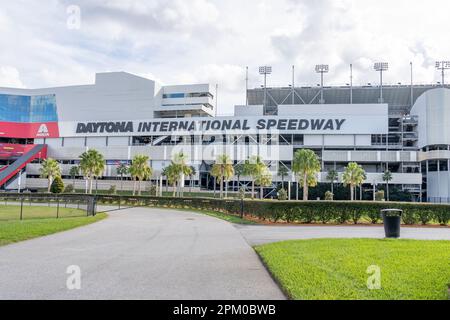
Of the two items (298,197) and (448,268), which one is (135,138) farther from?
(448,268)

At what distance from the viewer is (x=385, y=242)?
13297 mm

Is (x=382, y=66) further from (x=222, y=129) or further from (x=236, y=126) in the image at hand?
(x=222, y=129)

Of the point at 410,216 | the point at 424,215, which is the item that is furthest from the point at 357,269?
the point at 424,215

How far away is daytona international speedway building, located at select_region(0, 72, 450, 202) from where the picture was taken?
71356 mm

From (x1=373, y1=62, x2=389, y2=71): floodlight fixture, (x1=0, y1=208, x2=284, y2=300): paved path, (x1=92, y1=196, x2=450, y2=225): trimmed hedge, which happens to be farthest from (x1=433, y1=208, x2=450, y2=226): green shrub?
(x1=373, y1=62, x2=389, y2=71): floodlight fixture

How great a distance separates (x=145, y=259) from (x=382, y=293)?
6177mm

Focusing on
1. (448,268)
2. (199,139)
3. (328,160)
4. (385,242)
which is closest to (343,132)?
(328,160)

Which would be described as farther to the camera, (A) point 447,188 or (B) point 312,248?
(A) point 447,188

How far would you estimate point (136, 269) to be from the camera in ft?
29.2

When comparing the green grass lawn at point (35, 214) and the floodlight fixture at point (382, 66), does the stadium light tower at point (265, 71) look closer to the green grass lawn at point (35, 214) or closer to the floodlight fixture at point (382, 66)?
the floodlight fixture at point (382, 66)

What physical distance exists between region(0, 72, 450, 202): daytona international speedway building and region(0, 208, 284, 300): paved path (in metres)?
62.3

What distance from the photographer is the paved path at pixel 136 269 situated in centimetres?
679

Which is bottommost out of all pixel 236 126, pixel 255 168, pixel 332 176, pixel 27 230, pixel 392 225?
pixel 27 230

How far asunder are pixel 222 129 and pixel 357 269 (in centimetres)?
7185
